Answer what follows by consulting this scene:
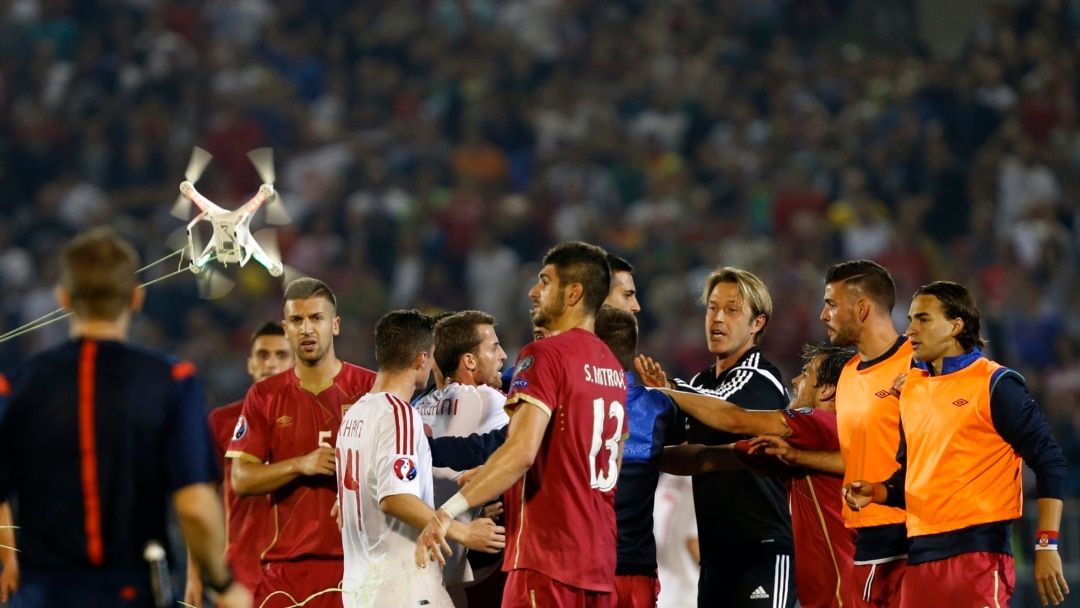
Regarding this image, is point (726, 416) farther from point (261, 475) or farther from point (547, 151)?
point (547, 151)

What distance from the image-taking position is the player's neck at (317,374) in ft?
24.8

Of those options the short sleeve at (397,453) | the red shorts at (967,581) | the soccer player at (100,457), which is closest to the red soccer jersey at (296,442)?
the short sleeve at (397,453)

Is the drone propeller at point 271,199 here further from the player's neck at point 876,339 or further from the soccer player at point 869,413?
the player's neck at point 876,339

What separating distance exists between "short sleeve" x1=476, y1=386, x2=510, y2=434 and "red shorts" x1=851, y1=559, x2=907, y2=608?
6.11 feet

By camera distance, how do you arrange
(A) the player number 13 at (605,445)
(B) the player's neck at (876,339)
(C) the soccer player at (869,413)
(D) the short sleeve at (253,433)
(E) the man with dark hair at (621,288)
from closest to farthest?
(A) the player number 13 at (605,445)
(C) the soccer player at (869,413)
(B) the player's neck at (876,339)
(D) the short sleeve at (253,433)
(E) the man with dark hair at (621,288)

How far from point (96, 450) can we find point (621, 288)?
3.68 metres

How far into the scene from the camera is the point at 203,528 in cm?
475

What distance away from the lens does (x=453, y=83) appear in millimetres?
18156

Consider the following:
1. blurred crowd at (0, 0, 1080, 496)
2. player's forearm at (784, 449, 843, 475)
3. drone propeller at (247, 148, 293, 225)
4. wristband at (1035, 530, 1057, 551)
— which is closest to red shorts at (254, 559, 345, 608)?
drone propeller at (247, 148, 293, 225)

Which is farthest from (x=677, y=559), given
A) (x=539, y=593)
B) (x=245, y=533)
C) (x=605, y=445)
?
(x=539, y=593)

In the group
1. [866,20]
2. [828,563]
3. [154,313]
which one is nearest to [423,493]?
[828,563]

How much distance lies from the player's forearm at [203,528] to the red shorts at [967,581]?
3.25m

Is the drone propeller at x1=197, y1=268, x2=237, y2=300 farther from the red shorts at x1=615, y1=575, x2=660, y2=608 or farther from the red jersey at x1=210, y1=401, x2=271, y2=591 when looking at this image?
the red shorts at x1=615, y1=575, x2=660, y2=608

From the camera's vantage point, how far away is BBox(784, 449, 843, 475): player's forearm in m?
7.03
